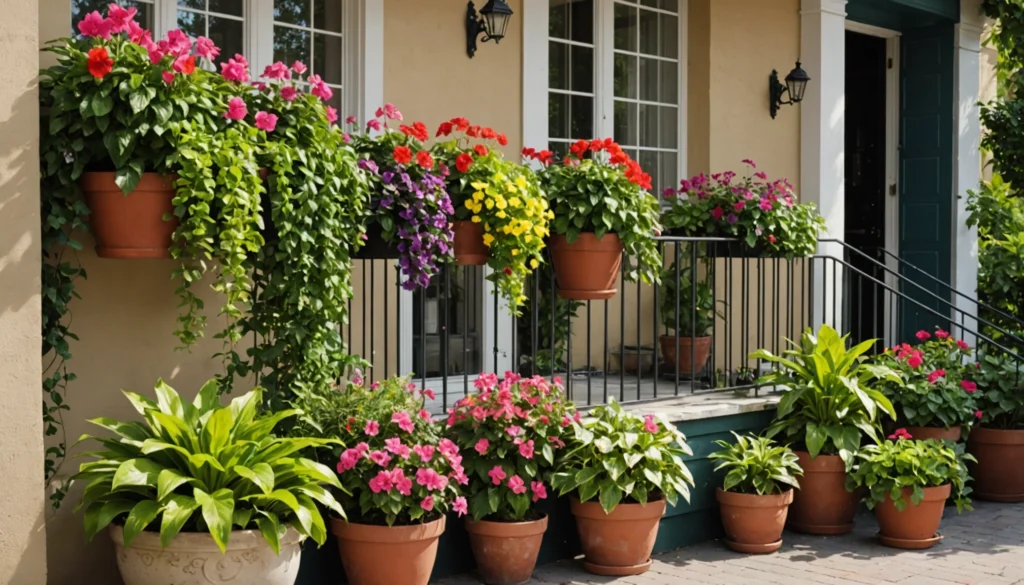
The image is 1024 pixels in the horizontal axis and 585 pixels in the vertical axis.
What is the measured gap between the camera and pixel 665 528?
→ 5.65m

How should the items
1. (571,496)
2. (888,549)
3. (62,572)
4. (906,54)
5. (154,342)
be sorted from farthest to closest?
(906,54)
(888,549)
(571,496)
(154,342)
(62,572)

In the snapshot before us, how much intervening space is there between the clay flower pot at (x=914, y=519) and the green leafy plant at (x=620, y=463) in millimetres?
1109

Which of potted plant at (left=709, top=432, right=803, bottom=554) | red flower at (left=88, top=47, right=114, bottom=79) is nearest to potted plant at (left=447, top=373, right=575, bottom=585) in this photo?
potted plant at (left=709, top=432, right=803, bottom=554)

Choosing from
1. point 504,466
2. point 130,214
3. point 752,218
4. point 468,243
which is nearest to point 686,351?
point 752,218

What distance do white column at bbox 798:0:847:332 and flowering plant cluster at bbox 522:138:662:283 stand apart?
2778 mm

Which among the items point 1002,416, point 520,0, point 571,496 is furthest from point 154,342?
point 1002,416

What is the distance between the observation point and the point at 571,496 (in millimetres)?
5223

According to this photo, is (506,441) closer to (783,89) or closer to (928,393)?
(928,393)

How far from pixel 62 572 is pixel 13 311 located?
3.48 ft

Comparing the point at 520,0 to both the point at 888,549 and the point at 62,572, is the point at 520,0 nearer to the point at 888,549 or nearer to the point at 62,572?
the point at 888,549

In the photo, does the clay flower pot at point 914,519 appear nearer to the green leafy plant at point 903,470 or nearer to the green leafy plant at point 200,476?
the green leafy plant at point 903,470

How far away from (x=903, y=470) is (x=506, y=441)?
2029mm

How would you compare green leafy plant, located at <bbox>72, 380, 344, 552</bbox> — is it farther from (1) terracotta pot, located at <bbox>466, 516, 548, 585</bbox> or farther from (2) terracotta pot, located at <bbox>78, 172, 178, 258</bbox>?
(1) terracotta pot, located at <bbox>466, 516, 548, 585</bbox>

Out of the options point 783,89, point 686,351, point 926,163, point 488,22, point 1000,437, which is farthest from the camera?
point 926,163
